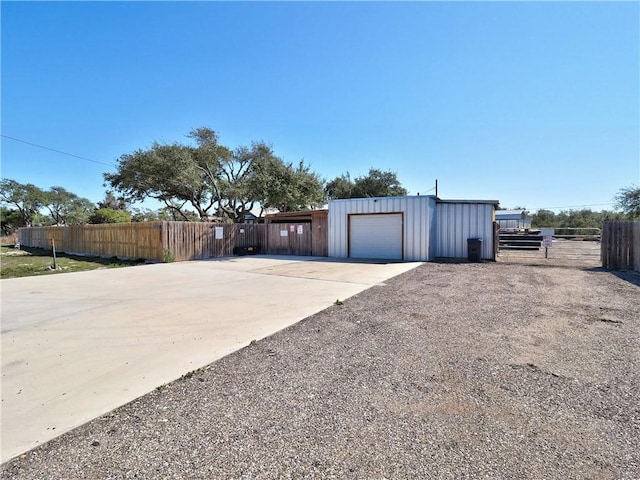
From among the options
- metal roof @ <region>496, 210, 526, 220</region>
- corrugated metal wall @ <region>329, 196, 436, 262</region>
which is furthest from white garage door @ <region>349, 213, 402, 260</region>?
metal roof @ <region>496, 210, 526, 220</region>

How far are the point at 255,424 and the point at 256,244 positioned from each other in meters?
17.4

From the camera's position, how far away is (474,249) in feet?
43.2

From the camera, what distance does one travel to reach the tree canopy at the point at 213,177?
21797 mm

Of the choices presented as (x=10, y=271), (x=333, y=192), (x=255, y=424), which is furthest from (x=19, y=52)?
(x=333, y=192)

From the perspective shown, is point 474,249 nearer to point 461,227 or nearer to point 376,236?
point 461,227

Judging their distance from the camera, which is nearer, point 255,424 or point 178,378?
point 255,424

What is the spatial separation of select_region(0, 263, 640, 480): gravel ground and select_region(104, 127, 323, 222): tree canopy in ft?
61.3

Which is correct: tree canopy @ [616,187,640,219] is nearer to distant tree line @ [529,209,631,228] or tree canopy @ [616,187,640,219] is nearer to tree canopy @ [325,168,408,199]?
distant tree line @ [529,209,631,228]

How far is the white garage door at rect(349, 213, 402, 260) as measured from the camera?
14.6m

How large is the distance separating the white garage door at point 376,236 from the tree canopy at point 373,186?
17.7m

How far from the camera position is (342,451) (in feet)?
6.47

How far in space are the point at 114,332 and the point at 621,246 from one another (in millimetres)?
13965

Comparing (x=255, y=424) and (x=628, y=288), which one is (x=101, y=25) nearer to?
(x=255, y=424)

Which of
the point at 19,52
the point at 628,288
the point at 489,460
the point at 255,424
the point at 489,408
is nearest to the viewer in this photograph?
the point at 489,460
